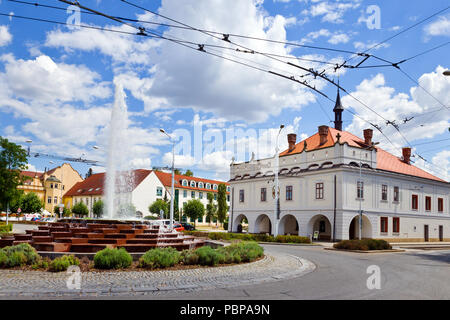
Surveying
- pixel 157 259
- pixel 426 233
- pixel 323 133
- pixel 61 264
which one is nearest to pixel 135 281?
pixel 157 259

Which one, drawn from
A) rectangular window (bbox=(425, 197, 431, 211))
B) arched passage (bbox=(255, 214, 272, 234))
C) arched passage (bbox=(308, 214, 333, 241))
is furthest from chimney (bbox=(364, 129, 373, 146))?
arched passage (bbox=(255, 214, 272, 234))

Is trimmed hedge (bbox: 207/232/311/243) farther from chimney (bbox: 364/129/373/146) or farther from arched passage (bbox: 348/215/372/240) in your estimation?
chimney (bbox: 364/129/373/146)

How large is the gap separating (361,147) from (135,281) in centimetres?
3433

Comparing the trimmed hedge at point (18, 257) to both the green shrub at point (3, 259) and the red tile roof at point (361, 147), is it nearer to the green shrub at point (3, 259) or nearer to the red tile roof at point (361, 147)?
the green shrub at point (3, 259)

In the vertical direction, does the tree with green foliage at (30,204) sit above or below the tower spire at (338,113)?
below

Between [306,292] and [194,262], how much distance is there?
5.47m

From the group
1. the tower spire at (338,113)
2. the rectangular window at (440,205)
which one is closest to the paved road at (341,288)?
the tower spire at (338,113)

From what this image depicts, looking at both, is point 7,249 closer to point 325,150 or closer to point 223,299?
point 223,299

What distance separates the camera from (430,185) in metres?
47.0

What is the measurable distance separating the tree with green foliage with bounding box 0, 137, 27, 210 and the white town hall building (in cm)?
2384

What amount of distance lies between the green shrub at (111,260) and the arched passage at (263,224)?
35922mm

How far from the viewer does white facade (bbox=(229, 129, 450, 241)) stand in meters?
37.9

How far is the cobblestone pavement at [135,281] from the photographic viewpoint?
932 cm
